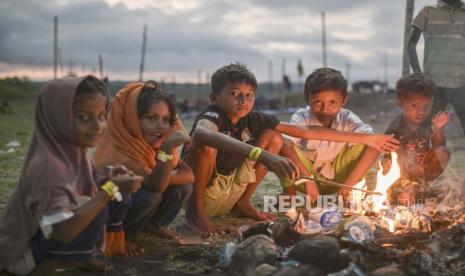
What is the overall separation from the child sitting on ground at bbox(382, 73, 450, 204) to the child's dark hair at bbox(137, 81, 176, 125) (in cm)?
243

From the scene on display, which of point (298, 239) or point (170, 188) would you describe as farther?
point (170, 188)

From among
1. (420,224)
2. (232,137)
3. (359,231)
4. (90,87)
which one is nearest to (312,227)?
(359,231)

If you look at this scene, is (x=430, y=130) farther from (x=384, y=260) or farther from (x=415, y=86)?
(x=384, y=260)

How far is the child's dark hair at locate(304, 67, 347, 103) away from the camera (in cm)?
517

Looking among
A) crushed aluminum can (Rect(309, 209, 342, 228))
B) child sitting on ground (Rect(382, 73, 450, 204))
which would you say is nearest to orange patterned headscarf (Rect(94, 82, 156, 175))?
crushed aluminum can (Rect(309, 209, 342, 228))

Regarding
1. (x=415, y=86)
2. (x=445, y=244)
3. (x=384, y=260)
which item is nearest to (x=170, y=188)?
(x=384, y=260)

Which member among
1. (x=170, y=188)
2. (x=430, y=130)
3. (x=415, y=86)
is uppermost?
(x=415, y=86)

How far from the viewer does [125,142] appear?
388cm

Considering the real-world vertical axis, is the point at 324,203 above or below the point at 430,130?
below

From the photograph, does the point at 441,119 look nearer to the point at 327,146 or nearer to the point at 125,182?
the point at 327,146

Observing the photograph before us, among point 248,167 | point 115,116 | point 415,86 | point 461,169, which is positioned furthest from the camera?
point 461,169

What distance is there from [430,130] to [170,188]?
9.93 feet

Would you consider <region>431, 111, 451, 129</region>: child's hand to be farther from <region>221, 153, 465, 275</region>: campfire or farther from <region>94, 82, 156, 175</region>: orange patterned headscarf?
<region>94, 82, 156, 175</region>: orange patterned headscarf

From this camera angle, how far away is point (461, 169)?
307 inches
